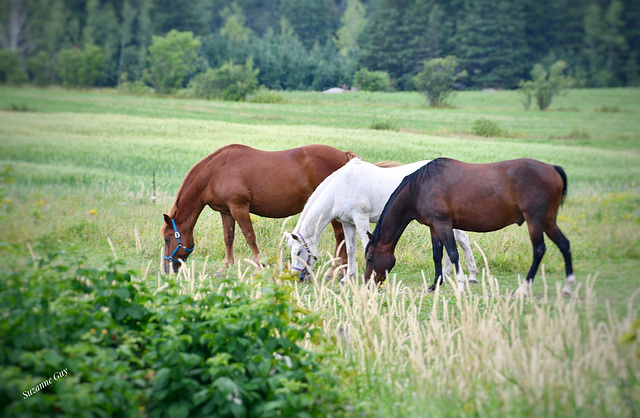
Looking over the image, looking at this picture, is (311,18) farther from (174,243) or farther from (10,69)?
(174,243)

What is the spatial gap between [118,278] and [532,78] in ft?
31.9

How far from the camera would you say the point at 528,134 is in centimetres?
1186

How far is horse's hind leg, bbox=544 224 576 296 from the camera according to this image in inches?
233

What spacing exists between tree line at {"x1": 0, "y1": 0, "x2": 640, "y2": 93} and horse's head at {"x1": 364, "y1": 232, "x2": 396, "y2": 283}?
3926 millimetres

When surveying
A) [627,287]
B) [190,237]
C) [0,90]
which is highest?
[0,90]

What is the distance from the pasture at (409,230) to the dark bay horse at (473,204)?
1.68 feet

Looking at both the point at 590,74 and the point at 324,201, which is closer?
the point at 324,201

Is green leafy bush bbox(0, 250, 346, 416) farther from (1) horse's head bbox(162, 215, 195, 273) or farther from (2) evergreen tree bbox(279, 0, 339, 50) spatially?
(2) evergreen tree bbox(279, 0, 339, 50)

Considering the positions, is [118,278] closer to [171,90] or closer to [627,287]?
[627,287]

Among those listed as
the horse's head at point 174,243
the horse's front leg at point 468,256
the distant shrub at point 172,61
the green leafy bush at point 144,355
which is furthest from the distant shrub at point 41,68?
the horse's front leg at point 468,256

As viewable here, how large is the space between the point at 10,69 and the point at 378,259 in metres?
6.23

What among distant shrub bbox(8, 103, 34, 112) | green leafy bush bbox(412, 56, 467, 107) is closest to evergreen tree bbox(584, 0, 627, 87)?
green leafy bush bbox(412, 56, 467, 107)

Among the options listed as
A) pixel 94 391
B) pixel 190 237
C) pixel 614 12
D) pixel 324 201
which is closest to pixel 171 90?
pixel 190 237

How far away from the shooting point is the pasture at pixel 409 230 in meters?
3.81
